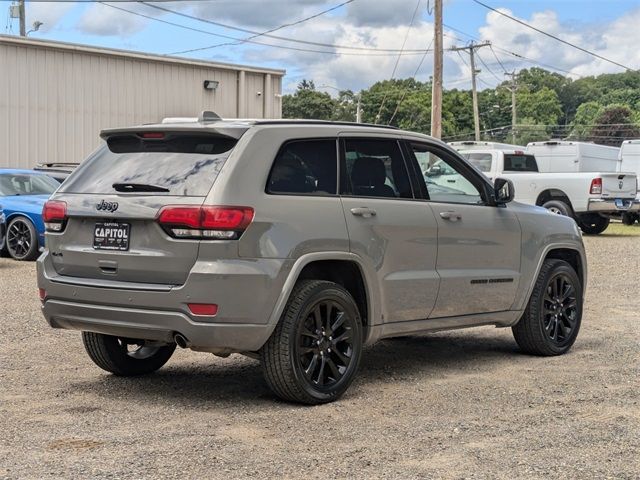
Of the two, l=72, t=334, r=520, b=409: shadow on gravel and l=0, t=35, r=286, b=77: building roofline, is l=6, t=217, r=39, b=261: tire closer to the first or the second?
l=72, t=334, r=520, b=409: shadow on gravel

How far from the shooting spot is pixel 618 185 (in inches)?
868

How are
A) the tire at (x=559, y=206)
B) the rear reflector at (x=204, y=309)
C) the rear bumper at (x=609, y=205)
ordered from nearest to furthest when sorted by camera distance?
the rear reflector at (x=204, y=309), the rear bumper at (x=609, y=205), the tire at (x=559, y=206)

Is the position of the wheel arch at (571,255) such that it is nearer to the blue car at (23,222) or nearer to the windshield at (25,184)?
the blue car at (23,222)

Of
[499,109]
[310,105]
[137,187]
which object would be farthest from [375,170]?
[499,109]

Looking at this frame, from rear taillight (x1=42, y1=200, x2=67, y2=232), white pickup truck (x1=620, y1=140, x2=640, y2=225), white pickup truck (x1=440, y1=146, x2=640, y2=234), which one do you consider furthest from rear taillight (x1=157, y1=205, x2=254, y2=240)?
white pickup truck (x1=620, y1=140, x2=640, y2=225)

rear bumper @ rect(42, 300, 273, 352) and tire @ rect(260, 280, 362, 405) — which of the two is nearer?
rear bumper @ rect(42, 300, 273, 352)

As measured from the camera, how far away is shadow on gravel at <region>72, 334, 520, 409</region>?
20.5ft

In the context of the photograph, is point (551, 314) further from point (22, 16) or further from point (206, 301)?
point (22, 16)

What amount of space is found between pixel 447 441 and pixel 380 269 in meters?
1.53

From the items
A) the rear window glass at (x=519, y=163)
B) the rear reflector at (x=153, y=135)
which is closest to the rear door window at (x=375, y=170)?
the rear reflector at (x=153, y=135)

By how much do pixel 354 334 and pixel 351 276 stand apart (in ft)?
1.35

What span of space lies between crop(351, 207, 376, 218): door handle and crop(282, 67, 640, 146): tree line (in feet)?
253

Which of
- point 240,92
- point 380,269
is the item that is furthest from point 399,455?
point 240,92

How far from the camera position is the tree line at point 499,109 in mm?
94562
